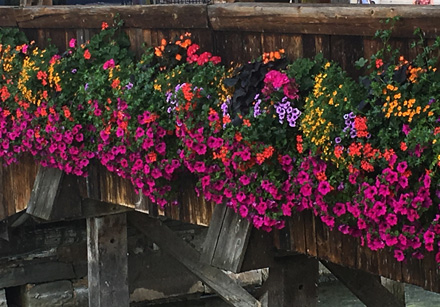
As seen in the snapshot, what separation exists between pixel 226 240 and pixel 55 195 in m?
1.59

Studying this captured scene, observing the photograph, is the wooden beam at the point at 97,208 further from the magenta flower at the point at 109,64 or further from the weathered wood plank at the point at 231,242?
the weathered wood plank at the point at 231,242

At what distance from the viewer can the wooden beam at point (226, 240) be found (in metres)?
4.80

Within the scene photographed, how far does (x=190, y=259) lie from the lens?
7.20 metres

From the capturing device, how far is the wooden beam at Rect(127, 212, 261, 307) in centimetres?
661

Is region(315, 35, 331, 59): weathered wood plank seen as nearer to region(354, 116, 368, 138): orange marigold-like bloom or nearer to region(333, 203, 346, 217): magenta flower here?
region(354, 116, 368, 138): orange marigold-like bloom

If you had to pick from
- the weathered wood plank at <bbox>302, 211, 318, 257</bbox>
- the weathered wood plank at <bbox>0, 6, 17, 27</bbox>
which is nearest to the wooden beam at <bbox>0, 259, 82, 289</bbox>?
the weathered wood plank at <bbox>0, 6, 17, 27</bbox>

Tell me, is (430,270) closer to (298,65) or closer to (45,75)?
(298,65)

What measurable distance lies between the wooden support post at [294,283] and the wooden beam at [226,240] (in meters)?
0.37

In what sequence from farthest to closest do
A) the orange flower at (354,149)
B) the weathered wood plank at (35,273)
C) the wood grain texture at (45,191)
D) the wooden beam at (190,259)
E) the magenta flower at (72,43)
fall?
the weathered wood plank at (35,273) < the wooden beam at (190,259) < the wood grain texture at (45,191) < the magenta flower at (72,43) < the orange flower at (354,149)

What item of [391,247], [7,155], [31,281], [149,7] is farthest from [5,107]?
[31,281]

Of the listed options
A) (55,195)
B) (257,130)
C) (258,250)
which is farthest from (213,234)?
(55,195)

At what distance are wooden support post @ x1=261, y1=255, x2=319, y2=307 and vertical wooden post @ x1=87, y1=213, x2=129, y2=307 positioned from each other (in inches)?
58.2

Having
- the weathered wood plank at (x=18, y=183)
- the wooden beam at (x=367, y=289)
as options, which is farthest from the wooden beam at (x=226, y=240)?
the weathered wood plank at (x=18, y=183)

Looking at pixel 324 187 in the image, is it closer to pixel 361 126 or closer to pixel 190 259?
pixel 361 126
